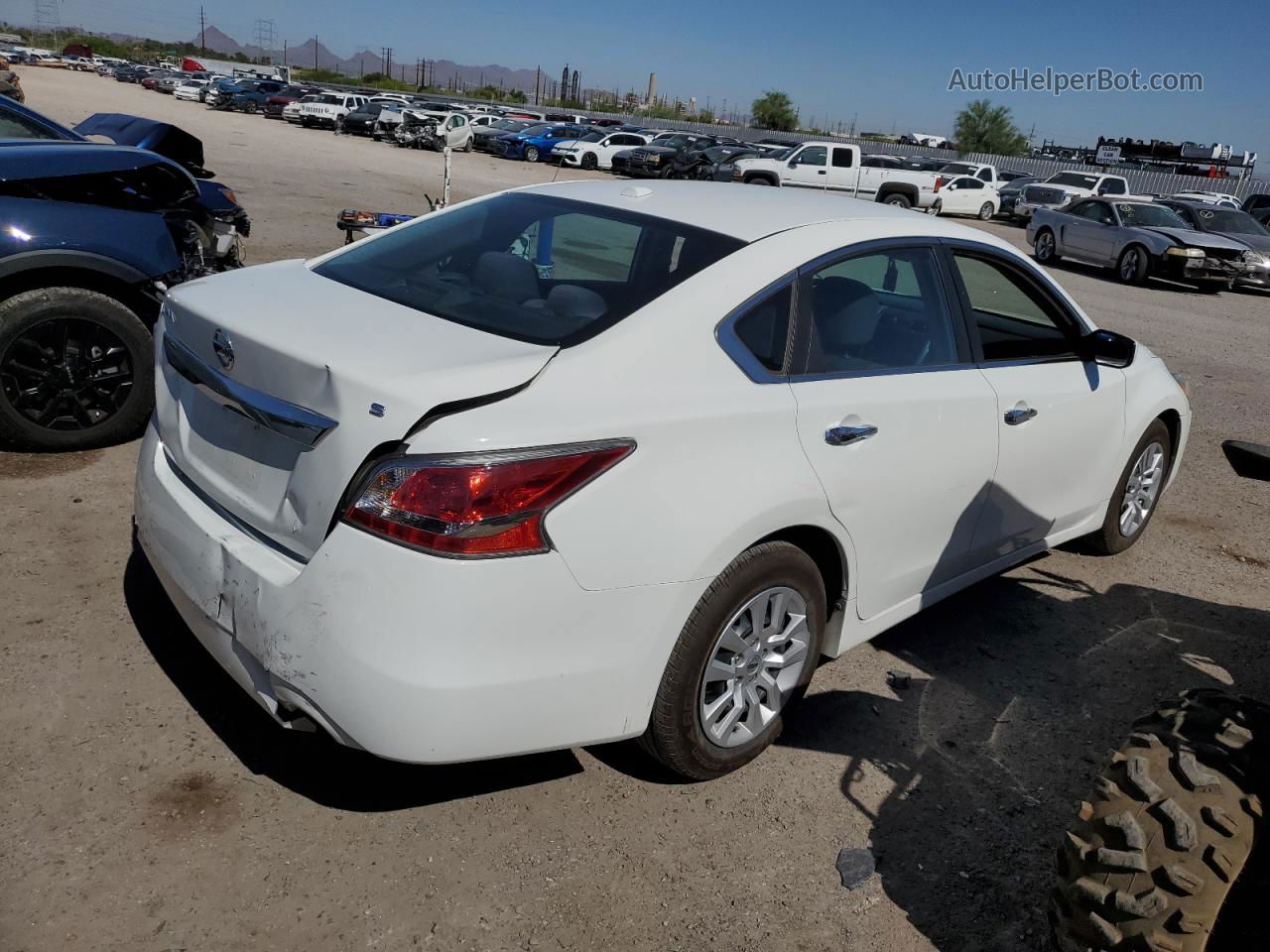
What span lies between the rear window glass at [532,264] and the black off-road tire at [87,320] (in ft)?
6.76

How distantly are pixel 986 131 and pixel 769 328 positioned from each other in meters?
86.7

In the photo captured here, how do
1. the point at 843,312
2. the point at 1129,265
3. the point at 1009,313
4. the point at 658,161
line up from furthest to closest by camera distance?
the point at 658,161, the point at 1129,265, the point at 1009,313, the point at 843,312

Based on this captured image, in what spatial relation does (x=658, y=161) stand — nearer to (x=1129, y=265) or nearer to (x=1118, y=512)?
(x=1129, y=265)

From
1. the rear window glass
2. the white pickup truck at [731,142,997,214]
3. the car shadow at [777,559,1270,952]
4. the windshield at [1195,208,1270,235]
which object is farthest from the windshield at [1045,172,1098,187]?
the rear window glass

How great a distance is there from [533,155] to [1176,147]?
39.3m

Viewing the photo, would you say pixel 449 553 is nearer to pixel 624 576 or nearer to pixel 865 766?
pixel 624 576

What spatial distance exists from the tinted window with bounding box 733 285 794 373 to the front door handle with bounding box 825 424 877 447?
251 millimetres

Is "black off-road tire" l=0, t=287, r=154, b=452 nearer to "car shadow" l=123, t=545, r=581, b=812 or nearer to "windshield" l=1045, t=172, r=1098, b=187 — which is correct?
"car shadow" l=123, t=545, r=581, b=812

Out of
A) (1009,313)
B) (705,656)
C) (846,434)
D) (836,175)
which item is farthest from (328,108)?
(705,656)

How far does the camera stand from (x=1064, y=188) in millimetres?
31500

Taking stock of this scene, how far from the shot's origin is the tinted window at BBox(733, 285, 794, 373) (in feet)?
9.50

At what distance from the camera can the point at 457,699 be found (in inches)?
92.9

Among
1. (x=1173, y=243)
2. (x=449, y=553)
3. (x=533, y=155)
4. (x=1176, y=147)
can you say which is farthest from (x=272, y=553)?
(x=1176, y=147)

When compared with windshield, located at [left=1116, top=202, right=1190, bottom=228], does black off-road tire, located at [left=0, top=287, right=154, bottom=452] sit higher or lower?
lower
